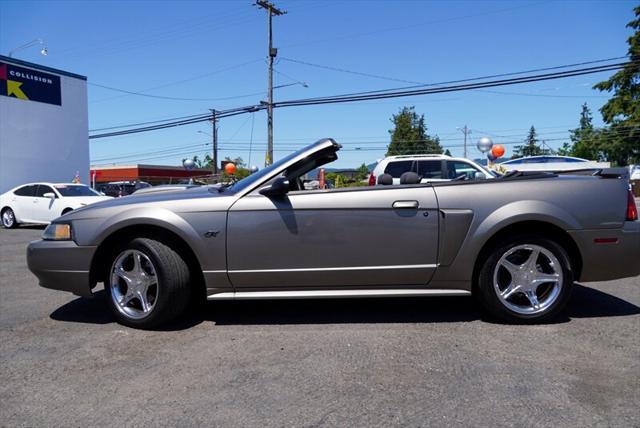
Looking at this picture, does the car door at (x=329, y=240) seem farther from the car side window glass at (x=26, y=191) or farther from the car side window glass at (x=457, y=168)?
the car side window glass at (x=26, y=191)

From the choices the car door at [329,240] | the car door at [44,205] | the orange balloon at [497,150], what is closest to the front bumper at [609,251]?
the car door at [329,240]

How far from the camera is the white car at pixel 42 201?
12.8 m

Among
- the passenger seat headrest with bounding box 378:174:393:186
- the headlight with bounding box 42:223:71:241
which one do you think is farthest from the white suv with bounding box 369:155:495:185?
the headlight with bounding box 42:223:71:241

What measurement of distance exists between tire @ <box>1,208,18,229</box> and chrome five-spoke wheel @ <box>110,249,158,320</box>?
1248 centimetres

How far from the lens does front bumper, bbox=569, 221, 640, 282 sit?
3.70 metres

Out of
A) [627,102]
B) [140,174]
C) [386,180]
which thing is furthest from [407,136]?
[386,180]

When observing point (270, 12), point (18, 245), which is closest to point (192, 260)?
point (18, 245)

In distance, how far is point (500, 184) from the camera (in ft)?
12.3

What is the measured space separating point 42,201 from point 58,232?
35.9ft

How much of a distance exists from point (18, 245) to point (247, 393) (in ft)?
29.2

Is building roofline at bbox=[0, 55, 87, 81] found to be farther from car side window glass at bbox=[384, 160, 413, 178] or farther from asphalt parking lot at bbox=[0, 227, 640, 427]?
asphalt parking lot at bbox=[0, 227, 640, 427]

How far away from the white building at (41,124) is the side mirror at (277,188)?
66.7ft

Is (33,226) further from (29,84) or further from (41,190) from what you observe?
(29,84)

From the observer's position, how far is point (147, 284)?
3.72 m
